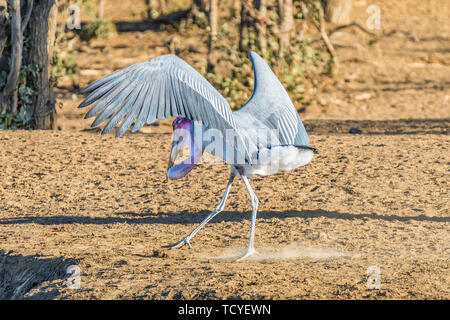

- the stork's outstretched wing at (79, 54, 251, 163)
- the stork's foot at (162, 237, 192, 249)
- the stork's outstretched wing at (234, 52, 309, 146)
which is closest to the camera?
the stork's outstretched wing at (79, 54, 251, 163)

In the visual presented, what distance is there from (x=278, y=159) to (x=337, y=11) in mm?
9714

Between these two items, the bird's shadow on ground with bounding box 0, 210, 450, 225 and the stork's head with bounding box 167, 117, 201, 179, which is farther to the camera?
the bird's shadow on ground with bounding box 0, 210, 450, 225

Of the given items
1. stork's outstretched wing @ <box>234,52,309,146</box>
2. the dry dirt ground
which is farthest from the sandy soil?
stork's outstretched wing @ <box>234,52,309,146</box>

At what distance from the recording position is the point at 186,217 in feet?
19.7

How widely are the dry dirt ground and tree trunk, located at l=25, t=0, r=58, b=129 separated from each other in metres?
0.51

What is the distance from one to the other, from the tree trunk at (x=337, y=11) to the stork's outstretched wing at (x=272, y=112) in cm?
898

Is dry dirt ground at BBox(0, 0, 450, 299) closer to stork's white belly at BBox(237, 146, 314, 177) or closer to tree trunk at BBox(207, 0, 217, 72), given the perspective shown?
stork's white belly at BBox(237, 146, 314, 177)

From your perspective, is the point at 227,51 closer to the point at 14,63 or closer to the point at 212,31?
the point at 212,31

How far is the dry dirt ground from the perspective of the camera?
427 cm

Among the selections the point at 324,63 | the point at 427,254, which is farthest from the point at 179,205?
the point at 324,63

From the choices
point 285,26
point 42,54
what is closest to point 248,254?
point 42,54

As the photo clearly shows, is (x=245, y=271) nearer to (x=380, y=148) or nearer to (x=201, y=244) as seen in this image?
(x=201, y=244)

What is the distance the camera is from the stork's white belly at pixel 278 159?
4.58 m

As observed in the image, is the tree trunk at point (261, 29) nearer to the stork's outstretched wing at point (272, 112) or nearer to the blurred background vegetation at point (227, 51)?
the blurred background vegetation at point (227, 51)
